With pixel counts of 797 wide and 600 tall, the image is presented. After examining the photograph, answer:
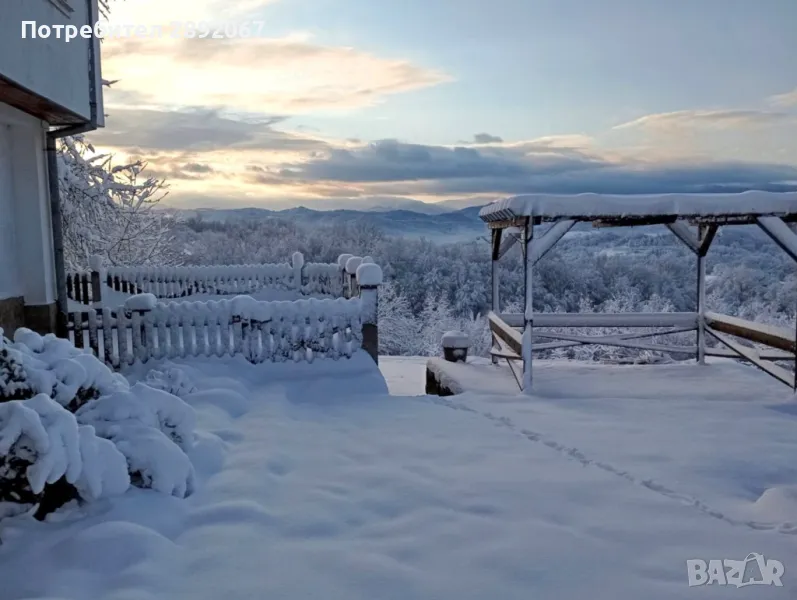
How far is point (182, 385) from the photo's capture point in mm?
6344

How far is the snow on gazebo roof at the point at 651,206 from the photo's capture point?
7.42 meters

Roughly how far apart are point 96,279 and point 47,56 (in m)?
7.09

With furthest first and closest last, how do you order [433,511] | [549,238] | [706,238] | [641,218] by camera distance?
[706,238] < [641,218] < [549,238] < [433,511]

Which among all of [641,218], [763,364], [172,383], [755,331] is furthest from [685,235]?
[172,383]

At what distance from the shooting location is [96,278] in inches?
523

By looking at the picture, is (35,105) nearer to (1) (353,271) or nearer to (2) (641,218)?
(1) (353,271)

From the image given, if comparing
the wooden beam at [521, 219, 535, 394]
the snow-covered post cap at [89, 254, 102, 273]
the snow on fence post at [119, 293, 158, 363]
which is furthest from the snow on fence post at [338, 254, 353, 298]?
the wooden beam at [521, 219, 535, 394]

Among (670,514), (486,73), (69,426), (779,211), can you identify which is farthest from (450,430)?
(486,73)

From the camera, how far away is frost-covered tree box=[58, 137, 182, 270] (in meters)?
18.7

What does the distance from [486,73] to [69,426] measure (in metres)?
9.96

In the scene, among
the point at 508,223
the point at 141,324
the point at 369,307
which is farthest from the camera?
the point at 508,223

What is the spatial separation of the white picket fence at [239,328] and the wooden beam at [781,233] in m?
5.42

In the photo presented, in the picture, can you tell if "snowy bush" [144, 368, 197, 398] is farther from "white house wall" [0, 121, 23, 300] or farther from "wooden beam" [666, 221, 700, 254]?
"wooden beam" [666, 221, 700, 254]

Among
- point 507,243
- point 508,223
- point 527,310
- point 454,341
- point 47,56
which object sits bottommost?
point 454,341
